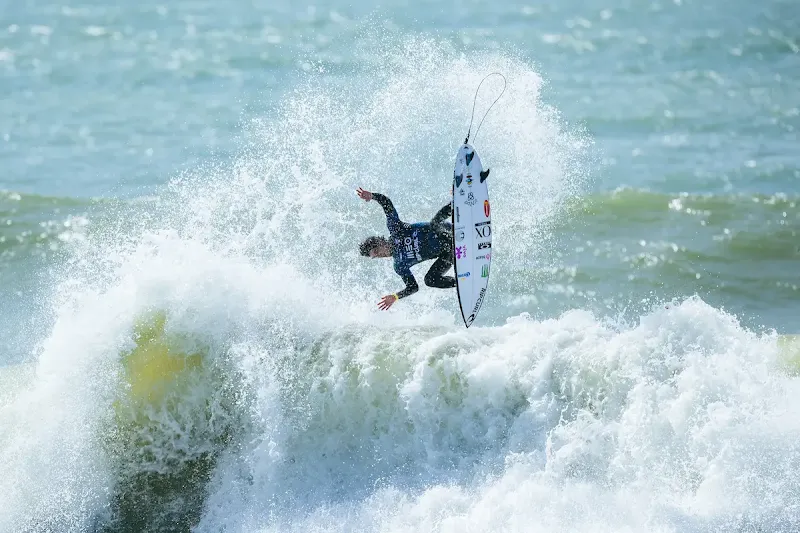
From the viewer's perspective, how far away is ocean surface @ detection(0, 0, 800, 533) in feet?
33.0

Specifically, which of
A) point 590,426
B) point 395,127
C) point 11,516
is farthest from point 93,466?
point 395,127

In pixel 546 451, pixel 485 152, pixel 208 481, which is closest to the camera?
pixel 546 451

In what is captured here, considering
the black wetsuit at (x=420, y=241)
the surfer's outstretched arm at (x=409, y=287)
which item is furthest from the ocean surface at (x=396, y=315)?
the black wetsuit at (x=420, y=241)

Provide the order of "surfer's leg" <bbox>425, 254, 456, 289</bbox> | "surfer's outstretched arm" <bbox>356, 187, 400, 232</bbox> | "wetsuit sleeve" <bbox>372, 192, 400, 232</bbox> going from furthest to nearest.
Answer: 1. "surfer's leg" <bbox>425, 254, 456, 289</bbox>
2. "wetsuit sleeve" <bbox>372, 192, 400, 232</bbox>
3. "surfer's outstretched arm" <bbox>356, 187, 400, 232</bbox>

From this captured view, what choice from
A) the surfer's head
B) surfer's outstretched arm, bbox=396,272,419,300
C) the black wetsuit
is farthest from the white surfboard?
the surfer's head

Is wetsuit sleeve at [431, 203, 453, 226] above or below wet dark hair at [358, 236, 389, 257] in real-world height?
above

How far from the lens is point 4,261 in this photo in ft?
57.7

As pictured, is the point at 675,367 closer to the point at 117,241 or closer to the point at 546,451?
the point at 546,451

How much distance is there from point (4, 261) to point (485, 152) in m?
8.54

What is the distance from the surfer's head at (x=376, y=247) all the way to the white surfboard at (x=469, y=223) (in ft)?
2.67

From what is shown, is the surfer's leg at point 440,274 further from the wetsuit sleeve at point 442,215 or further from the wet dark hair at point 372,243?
the wet dark hair at point 372,243

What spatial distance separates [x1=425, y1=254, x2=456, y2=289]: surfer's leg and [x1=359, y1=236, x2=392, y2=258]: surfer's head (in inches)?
20.0

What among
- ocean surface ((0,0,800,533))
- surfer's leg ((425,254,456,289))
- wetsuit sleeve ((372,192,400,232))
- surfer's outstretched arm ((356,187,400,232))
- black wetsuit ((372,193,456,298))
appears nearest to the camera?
ocean surface ((0,0,800,533))

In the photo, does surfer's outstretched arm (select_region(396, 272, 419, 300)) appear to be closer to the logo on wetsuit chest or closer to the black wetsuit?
the black wetsuit
